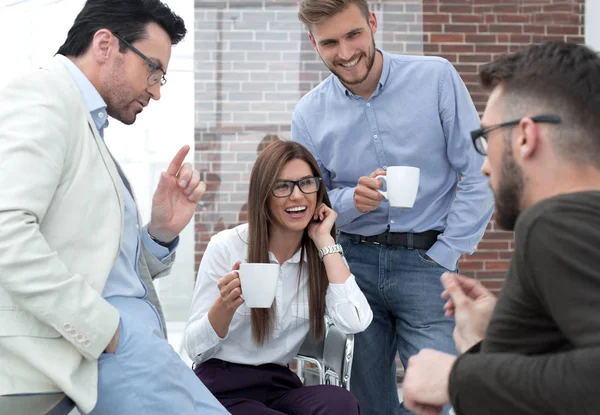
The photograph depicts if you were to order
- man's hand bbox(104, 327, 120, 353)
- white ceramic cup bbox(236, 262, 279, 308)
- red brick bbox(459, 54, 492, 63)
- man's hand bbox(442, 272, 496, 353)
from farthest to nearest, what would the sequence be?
red brick bbox(459, 54, 492, 63), white ceramic cup bbox(236, 262, 279, 308), man's hand bbox(104, 327, 120, 353), man's hand bbox(442, 272, 496, 353)

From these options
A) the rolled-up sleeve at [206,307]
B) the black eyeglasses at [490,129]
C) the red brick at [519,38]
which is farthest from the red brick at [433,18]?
the black eyeglasses at [490,129]

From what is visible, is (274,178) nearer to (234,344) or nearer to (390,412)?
(234,344)

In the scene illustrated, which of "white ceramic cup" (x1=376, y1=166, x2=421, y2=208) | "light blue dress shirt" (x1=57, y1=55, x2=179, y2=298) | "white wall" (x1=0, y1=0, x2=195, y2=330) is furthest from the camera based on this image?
"white wall" (x1=0, y1=0, x2=195, y2=330)

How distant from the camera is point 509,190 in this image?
129 cm

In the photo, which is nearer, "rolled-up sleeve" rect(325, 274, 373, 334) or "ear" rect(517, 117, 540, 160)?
"ear" rect(517, 117, 540, 160)

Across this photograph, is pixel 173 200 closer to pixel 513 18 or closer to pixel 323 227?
pixel 323 227

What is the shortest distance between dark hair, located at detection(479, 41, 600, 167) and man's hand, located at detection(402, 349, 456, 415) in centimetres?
41

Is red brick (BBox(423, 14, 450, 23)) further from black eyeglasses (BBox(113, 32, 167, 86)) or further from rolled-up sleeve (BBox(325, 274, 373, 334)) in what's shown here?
black eyeglasses (BBox(113, 32, 167, 86))

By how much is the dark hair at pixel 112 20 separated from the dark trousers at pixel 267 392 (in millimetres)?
1107

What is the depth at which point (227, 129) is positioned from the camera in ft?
16.5

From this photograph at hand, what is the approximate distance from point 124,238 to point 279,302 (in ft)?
2.70

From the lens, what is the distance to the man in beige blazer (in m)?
1.61

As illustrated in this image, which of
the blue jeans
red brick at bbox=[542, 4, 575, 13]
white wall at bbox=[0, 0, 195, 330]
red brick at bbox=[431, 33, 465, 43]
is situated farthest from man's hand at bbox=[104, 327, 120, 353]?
A: red brick at bbox=[542, 4, 575, 13]

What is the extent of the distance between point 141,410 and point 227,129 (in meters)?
3.39
